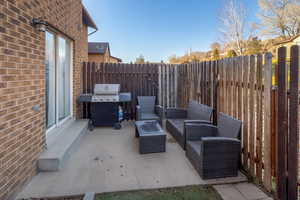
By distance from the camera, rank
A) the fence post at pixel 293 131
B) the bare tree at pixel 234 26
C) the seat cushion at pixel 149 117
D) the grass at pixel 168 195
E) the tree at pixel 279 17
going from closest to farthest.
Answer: the fence post at pixel 293 131 → the grass at pixel 168 195 → the seat cushion at pixel 149 117 → the tree at pixel 279 17 → the bare tree at pixel 234 26

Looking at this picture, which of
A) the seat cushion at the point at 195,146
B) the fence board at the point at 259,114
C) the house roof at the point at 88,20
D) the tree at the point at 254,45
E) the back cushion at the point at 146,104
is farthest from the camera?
the tree at the point at 254,45

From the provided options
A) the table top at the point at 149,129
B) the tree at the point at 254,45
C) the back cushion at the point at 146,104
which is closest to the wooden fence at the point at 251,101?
the table top at the point at 149,129

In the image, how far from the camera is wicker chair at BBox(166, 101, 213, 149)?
12.8 feet

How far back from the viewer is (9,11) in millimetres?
2268

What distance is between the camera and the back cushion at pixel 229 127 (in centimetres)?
278

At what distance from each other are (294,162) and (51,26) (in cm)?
430

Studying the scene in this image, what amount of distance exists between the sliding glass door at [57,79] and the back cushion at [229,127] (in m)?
3.22

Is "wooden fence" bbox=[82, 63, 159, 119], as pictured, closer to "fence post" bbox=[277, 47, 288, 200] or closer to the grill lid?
the grill lid

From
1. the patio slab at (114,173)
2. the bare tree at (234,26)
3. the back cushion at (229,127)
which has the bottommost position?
the patio slab at (114,173)

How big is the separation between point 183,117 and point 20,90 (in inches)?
148

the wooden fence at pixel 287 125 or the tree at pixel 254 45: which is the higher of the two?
the tree at pixel 254 45

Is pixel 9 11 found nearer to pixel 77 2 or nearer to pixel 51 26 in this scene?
pixel 51 26

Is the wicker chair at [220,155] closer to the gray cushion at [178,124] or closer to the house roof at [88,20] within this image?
the gray cushion at [178,124]

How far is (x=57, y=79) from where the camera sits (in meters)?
4.32
